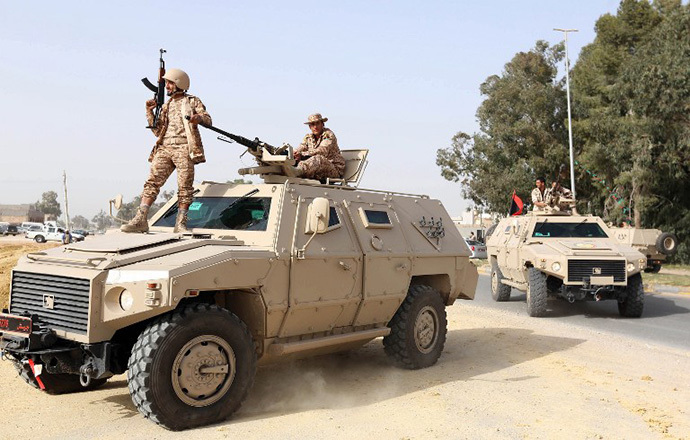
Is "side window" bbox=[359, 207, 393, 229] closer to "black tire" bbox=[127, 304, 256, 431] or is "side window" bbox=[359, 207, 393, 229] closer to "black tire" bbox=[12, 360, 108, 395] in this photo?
"black tire" bbox=[127, 304, 256, 431]

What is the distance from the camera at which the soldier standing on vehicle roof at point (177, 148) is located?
6.43m

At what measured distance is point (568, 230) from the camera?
13.2 meters

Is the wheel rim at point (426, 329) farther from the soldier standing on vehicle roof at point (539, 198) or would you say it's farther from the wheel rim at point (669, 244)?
the wheel rim at point (669, 244)

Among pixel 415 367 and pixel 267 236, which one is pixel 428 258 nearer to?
pixel 415 367

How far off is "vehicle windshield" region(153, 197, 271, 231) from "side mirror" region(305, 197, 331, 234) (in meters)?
0.41

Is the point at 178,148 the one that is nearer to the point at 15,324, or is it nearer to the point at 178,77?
the point at 178,77

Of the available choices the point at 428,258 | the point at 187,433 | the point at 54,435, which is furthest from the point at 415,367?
the point at 54,435

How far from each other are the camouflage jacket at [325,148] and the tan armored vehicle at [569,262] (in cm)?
540

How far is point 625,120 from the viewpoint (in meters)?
25.6

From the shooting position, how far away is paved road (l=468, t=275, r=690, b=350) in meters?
10.4

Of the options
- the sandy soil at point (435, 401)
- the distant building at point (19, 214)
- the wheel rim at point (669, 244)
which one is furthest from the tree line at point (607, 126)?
the distant building at point (19, 214)

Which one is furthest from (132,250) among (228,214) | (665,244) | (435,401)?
(665,244)

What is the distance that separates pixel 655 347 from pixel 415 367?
3.79m

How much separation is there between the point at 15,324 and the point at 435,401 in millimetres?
3417
